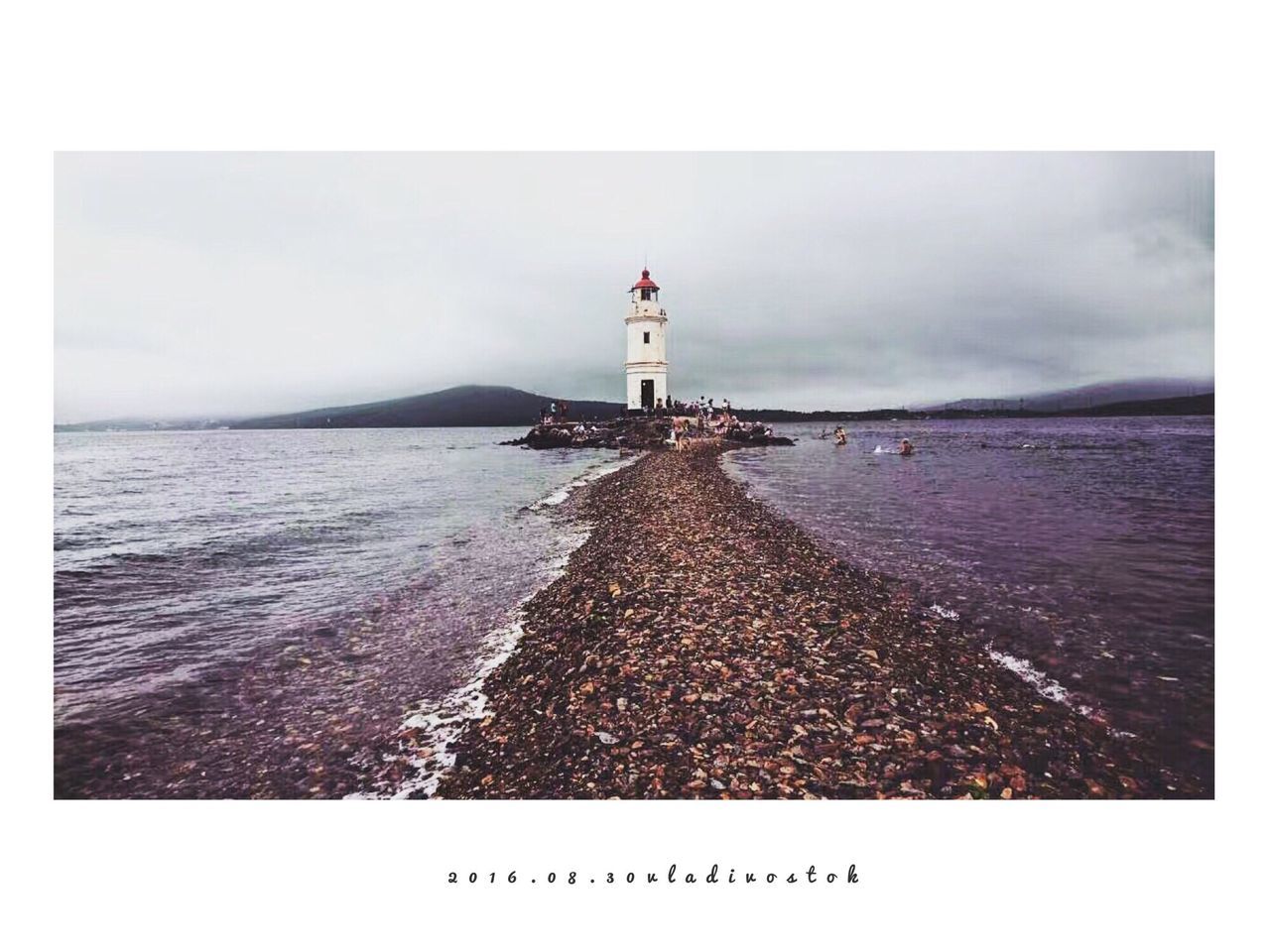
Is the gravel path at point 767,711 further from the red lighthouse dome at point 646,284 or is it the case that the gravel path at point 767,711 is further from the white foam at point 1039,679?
the red lighthouse dome at point 646,284

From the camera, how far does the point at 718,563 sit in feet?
31.7

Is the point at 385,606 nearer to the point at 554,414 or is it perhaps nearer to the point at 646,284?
the point at 646,284

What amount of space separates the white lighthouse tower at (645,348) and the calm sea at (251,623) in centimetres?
3532

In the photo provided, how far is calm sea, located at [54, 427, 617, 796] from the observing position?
5.61m

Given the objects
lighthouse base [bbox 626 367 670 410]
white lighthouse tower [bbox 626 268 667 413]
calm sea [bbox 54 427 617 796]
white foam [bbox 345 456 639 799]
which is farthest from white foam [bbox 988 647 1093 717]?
lighthouse base [bbox 626 367 670 410]

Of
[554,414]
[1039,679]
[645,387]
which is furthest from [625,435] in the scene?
[1039,679]

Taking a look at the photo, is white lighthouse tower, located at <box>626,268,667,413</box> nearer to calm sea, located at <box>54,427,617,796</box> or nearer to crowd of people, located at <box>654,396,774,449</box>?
crowd of people, located at <box>654,396,774,449</box>

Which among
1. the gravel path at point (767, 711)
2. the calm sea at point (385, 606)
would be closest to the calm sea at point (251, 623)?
the calm sea at point (385, 606)

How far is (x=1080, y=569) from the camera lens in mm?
10320
